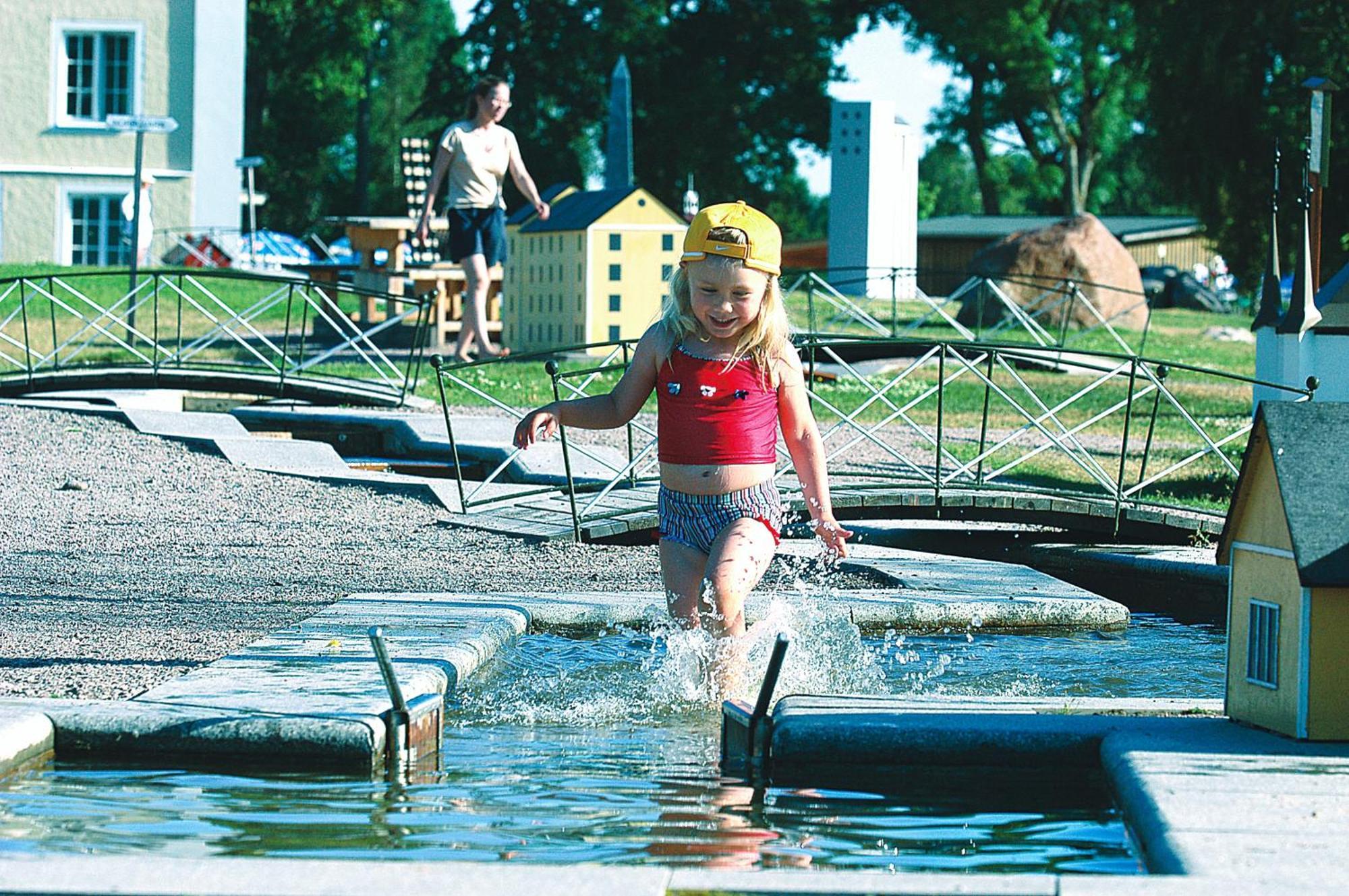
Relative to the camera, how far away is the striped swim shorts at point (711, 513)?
5.02 meters

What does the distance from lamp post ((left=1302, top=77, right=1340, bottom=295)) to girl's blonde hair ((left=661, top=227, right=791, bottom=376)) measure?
22.4 ft

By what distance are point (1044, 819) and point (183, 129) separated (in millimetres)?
29143

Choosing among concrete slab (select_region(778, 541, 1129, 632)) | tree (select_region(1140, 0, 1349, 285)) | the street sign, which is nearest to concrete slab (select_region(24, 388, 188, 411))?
the street sign

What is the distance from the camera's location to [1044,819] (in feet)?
12.2

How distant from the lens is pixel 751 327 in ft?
16.5

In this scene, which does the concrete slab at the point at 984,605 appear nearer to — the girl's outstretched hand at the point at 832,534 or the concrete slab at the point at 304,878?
the girl's outstretched hand at the point at 832,534

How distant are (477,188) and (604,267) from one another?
395 centimetres

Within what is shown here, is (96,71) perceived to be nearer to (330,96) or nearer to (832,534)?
(330,96)

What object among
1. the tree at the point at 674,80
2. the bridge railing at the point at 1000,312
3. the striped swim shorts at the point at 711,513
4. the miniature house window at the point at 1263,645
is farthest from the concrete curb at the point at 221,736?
the tree at the point at 674,80

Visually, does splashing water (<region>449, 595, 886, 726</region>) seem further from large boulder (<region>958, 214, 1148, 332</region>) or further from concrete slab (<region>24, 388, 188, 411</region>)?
large boulder (<region>958, 214, 1148, 332</region>)

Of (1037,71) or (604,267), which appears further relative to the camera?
(1037,71)

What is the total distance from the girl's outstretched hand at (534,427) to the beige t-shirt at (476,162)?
25.8ft

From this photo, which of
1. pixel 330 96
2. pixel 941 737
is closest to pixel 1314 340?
pixel 941 737

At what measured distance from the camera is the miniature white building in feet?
75.1
